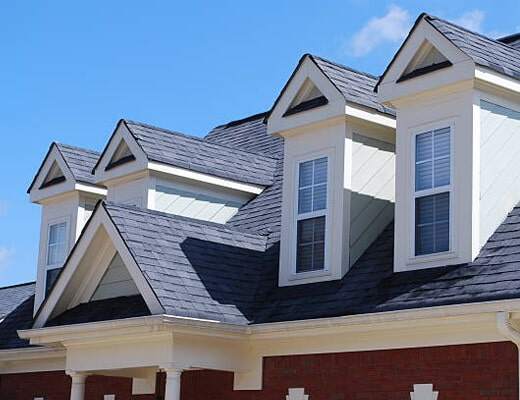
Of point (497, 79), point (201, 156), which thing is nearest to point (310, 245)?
point (497, 79)

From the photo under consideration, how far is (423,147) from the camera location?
500 inches

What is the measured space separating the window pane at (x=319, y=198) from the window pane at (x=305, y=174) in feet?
0.54

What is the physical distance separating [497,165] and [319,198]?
2583 mm

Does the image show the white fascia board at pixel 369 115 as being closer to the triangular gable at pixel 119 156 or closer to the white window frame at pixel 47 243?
the triangular gable at pixel 119 156

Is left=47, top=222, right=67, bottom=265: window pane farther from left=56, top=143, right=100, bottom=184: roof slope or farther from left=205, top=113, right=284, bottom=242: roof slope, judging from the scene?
left=205, top=113, right=284, bottom=242: roof slope

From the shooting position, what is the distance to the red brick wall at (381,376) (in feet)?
35.5

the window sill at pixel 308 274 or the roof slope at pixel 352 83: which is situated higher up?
the roof slope at pixel 352 83

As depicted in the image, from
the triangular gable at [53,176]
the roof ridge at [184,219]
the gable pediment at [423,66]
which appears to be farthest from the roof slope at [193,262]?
the triangular gable at [53,176]

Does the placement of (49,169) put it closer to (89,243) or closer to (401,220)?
(89,243)

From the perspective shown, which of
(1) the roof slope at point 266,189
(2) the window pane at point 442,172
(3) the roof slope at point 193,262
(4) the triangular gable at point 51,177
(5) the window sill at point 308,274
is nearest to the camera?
(2) the window pane at point 442,172

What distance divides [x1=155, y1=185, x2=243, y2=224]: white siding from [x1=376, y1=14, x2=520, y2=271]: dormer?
4590 mm

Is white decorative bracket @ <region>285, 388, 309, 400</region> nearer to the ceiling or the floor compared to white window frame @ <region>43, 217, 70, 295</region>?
nearer to the floor

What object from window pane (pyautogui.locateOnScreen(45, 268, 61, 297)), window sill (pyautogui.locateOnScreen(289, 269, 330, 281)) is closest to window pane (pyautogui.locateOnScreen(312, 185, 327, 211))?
window sill (pyautogui.locateOnScreen(289, 269, 330, 281))

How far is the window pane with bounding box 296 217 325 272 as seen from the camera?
13805 millimetres
